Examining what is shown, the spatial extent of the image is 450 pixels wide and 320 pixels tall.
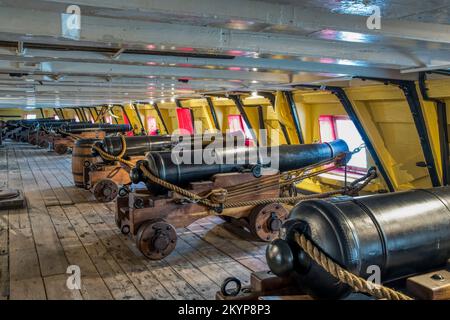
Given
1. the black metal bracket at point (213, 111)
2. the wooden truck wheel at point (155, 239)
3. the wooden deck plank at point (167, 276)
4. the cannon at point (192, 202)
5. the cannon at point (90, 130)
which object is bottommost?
the wooden deck plank at point (167, 276)

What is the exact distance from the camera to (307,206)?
6.13 ft

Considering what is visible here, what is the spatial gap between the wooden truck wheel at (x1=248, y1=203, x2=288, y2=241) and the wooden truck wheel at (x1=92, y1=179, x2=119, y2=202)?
2.78 meters

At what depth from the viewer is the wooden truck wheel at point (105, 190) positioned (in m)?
6.26

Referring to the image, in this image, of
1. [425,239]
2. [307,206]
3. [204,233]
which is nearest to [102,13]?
[307,206]

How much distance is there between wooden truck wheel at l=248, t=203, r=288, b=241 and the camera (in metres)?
4.29

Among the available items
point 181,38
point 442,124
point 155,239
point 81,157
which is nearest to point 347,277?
point 181,38

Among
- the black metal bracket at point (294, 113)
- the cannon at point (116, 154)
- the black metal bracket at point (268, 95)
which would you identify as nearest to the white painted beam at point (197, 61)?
the black metal bracket at point (294, 113)

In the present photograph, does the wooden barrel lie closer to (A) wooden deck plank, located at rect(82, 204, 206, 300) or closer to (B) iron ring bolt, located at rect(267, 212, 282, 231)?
(A) wooden deck plank, located at rect(82, 204, 206, 300)

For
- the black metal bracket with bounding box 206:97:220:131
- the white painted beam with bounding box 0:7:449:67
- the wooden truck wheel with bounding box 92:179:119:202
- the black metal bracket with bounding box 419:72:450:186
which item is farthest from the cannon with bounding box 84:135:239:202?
the white painted beam with bounding box 0:7:449:67

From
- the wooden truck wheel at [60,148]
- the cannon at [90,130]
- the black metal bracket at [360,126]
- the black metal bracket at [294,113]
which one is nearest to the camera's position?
the black metal bracket at [360,126]

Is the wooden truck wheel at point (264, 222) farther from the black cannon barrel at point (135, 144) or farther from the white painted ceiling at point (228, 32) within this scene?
the black cannon barrel at point (135, 144)

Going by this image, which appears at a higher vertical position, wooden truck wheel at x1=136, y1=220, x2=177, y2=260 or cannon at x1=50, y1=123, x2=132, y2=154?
cannon at x1=50, y1=123, x2=132, y2=154
